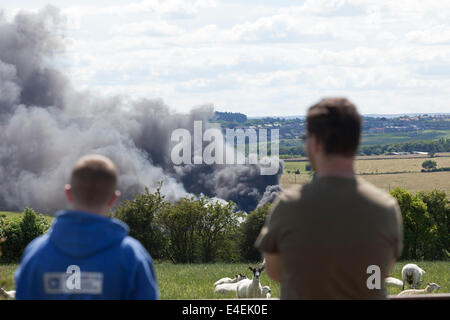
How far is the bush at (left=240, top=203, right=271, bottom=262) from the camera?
53.8 m

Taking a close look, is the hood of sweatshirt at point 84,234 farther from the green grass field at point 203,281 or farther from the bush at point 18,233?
the bush at point 18,233

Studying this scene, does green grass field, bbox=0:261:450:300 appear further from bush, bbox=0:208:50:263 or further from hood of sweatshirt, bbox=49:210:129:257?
bush, bbox=0:208:50:263

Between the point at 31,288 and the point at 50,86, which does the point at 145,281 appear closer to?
the point at 31,288

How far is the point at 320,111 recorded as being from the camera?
3.48m

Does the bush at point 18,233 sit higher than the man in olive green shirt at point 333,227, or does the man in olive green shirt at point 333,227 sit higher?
the man in olive green shirt at point 333,227

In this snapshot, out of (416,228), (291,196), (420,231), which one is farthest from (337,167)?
(416,228)

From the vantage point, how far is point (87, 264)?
329 centimetres

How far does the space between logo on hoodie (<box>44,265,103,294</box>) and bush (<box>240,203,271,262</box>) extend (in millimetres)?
48605

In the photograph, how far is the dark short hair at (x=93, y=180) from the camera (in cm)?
330

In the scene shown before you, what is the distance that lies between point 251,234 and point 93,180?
52.7 metres

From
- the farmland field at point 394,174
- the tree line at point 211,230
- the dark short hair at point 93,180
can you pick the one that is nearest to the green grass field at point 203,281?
the dark short hair at point 93,180

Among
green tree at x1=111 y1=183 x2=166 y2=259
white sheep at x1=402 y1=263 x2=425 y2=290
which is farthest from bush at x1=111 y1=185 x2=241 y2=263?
white sheep at x1=402 y1=263 x2=425 y2=290

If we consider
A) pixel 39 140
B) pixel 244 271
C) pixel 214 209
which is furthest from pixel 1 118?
pixel 244 271
